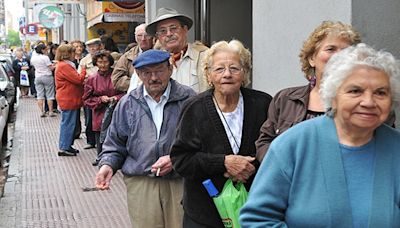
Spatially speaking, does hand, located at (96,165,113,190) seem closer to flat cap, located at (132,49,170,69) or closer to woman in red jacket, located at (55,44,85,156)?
flat cap, located at (132,49,170,69)

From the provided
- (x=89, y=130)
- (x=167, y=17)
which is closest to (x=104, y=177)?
(x=167, y=17)

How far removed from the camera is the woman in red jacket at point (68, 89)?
10648 millimetres

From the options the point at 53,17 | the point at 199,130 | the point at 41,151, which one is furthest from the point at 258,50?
the point at 53,17

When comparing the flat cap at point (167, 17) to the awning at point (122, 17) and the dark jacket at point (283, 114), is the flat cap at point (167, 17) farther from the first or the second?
the awning at point (122, 17)

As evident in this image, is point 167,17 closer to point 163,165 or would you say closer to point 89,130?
point 163,165

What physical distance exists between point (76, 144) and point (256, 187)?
35.2 feet

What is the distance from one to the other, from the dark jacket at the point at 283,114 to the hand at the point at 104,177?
1187 millimetres

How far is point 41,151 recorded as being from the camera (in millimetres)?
12297

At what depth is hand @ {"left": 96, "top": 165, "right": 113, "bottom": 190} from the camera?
162 inches

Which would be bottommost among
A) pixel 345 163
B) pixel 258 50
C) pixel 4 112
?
pixel 4 112

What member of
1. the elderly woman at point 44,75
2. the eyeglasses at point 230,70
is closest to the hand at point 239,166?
the eyeglasses at point 230,70

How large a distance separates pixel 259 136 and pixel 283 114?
34 cm

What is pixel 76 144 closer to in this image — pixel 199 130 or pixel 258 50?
pixel 258 50

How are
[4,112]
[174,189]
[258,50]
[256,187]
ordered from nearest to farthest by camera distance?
[256,187]
[174,189]
[258,50]
[4,112]
